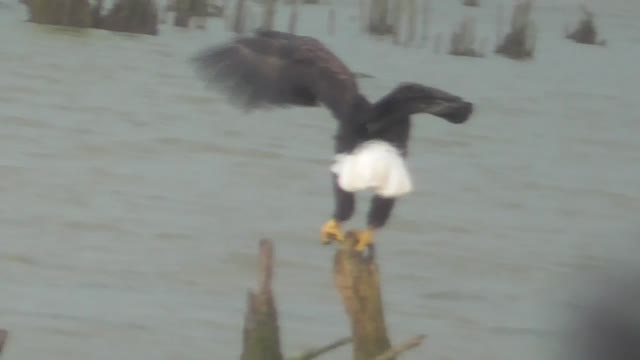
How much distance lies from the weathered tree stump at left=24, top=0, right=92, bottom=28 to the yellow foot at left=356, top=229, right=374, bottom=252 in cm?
1101

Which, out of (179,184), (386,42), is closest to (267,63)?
(179,184)

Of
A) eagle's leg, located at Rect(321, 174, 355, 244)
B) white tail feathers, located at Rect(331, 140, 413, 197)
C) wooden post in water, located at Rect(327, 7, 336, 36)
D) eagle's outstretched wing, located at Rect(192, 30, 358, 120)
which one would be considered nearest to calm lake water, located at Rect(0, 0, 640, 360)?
wooden post in water, located at Rect(327, 7, 336, 36)

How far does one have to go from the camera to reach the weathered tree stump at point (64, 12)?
15.2 meters

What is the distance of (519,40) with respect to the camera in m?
16.3

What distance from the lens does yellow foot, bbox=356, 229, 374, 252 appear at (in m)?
4.34

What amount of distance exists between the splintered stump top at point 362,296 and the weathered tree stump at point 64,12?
11041 millimetres

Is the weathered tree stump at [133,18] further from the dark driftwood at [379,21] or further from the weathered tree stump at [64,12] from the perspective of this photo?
the dark driftwood at [379,21]

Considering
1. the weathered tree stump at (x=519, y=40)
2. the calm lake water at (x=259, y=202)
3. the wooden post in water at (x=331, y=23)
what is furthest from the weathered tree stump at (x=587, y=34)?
the wooden post in water at (x=331, y=23)

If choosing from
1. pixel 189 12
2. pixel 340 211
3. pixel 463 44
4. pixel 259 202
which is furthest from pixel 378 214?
pixel 189 12

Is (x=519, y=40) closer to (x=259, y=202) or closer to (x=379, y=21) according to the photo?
(x=379, y=21)

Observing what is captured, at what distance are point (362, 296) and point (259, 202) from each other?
18.1ft

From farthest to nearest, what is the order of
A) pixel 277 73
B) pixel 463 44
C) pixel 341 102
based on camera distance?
1. pixel 463 44
2. pixel 277 73
3. pixel 341 102

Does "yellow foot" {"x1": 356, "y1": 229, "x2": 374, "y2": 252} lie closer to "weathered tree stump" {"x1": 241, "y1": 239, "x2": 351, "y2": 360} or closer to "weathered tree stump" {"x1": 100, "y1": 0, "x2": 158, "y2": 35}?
"weathered tree stump" {"x1": 241, "y1": 239, "x2": 351, "y2": 360}

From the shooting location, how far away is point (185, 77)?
45.2 feet
